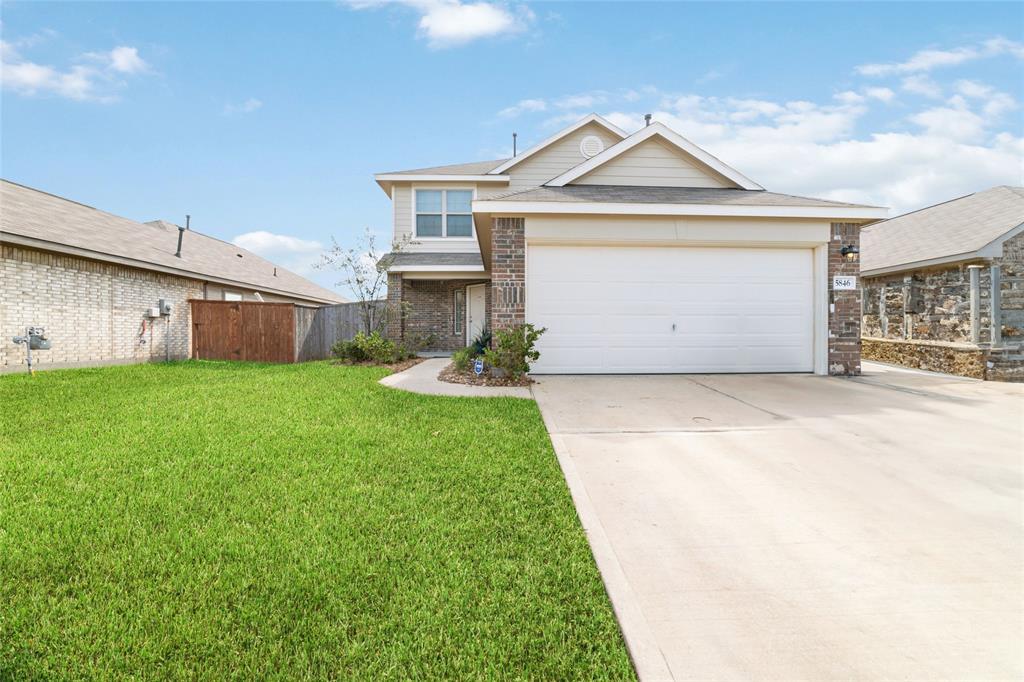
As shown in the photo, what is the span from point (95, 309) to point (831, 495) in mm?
14714

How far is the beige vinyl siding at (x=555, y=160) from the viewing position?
49.3 feet

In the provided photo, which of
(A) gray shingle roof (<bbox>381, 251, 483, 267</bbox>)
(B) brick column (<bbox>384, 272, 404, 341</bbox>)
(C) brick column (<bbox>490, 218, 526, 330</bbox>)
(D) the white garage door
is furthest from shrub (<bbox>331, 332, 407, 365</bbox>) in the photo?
(D) the white garage door

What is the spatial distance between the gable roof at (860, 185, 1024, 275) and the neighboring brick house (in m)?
19.8

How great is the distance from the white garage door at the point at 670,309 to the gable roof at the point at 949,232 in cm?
464

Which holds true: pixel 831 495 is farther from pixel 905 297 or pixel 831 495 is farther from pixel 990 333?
pixel 905 297

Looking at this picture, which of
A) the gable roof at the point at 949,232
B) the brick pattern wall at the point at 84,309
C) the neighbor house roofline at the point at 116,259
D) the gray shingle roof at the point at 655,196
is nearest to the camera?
the gray shingle roof at the point at 655,196

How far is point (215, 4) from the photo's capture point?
8.40 meters

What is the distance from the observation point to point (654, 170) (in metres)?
10.6

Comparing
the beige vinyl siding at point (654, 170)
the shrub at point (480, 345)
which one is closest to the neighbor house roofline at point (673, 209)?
the beige vinyl siding at point (654, 170)

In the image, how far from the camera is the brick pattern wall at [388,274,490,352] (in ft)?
51.0

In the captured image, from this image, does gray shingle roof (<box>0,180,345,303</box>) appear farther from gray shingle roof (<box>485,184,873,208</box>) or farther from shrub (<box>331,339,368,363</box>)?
gray shingle roof (<box>485,184,873,208</box>)

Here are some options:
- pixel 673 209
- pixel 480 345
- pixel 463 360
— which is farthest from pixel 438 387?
pixel 673 209

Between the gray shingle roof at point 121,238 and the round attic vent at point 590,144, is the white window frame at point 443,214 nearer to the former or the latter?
the round attic vent at point 590,144

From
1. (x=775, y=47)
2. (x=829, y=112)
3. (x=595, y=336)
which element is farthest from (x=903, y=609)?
(x=829, y=112)
